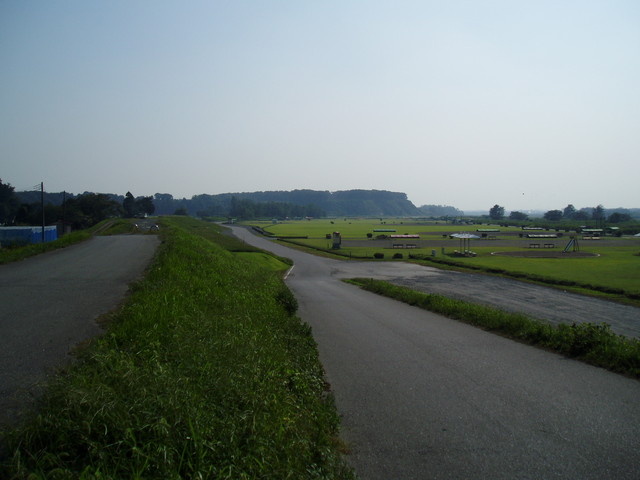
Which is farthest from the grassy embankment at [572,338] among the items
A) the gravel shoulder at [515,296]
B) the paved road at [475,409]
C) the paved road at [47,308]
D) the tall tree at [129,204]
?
the tall tree at [129,204]

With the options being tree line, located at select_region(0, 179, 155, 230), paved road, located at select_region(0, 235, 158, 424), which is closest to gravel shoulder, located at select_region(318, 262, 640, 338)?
paved road, located at select_region(0, 235, 158, 424)

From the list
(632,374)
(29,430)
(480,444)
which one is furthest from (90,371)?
(632,374)

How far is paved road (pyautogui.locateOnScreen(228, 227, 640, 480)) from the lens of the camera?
5739 millimetres

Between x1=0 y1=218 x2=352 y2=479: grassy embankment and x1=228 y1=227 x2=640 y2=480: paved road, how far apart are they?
830 millimetres

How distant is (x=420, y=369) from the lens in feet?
32.6

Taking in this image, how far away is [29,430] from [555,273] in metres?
40.4

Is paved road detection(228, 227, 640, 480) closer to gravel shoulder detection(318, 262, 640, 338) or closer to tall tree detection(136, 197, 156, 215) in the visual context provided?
gravel shoulder detection(318, 262, 640, 338)

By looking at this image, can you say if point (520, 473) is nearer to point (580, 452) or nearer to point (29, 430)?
point (580, 452)

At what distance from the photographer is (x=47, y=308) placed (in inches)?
392

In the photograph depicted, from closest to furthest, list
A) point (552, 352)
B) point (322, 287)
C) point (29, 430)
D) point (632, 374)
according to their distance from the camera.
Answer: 1. point (29, 430)
2. point (632, 374)
3. point (552, 352)
4. point (322, 287)

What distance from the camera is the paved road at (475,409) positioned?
574 centimetres

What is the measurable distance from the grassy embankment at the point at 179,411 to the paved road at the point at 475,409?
2.72ft

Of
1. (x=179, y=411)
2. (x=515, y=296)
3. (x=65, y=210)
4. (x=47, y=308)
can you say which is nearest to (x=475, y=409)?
(x=179, y=411)

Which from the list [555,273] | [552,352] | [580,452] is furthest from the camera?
[555,273]
